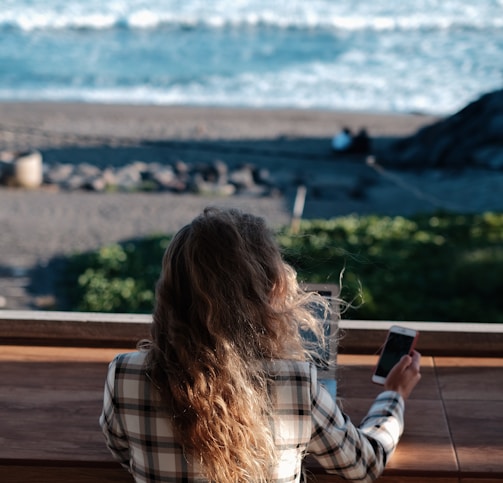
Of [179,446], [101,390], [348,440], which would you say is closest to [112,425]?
[179,446]

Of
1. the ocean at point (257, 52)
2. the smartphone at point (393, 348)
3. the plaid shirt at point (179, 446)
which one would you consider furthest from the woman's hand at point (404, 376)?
the ocean at point (257, 52)

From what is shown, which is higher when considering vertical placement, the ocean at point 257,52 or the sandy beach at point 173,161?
the ocean at point 257,52

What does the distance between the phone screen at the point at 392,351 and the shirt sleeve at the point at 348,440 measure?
224 mm

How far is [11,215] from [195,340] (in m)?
8.20

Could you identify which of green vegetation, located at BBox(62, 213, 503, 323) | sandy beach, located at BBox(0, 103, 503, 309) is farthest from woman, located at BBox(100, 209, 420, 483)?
sandy beach, located at BBox(0, 103, 503, 309)

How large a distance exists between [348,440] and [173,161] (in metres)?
10.2

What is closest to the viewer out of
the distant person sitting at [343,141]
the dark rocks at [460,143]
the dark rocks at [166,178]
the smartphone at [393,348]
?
the smartphone at [393,348]

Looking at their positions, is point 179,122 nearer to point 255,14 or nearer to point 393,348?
point 255,14

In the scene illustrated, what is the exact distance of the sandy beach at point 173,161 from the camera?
345 inches

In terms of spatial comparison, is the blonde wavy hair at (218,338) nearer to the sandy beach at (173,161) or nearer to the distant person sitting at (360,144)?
the sandy beach at (173,161)

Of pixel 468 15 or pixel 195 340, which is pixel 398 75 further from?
pixel 195 340

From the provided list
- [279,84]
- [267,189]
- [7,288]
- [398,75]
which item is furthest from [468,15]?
[7,288]

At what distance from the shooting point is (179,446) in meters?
1.63

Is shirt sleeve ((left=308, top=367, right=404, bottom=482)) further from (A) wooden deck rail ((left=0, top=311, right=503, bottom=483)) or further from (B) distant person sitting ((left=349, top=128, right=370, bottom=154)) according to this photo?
(B) distant person sitting ((left=349, top=128, right=370, bottom=154))
